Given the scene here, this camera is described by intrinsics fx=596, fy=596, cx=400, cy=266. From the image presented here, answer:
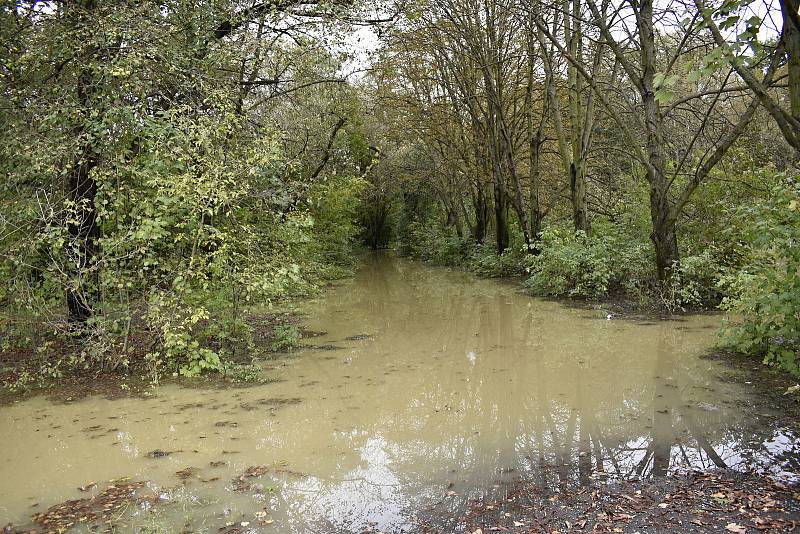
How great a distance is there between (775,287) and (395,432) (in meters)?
4.83

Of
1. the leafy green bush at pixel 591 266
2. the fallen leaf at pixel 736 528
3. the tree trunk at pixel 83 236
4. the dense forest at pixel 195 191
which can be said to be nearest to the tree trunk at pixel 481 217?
the leafy green bush at pixel 591 266

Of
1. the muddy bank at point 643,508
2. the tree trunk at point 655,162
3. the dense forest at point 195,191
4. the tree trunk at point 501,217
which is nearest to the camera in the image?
the muddy bank at point 643,508

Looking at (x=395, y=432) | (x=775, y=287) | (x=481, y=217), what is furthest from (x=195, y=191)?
(x=481, y=217)

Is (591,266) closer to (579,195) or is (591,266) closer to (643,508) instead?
(579,195)

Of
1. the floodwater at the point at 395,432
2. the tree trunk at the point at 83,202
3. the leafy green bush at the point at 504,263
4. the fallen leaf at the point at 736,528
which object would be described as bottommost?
the floodwater at the point at 395,432

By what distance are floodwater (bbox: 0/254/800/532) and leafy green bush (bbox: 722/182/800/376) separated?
24.6 inches

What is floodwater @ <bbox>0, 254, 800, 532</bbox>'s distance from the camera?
16.5 feet

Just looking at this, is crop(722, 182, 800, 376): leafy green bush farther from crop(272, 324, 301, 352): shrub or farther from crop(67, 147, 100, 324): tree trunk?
crop(67, 147, 100, 324): tree trunk

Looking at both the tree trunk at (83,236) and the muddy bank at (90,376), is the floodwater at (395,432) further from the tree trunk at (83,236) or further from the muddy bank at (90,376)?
the tree trunk at (83,236)

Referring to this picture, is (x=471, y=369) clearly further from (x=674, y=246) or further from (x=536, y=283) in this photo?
(x=536, y=283)

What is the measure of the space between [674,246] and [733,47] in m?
9.34

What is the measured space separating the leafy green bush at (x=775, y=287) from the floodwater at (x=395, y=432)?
63cm

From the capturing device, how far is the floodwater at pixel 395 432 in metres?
5.02

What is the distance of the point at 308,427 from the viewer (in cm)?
676
